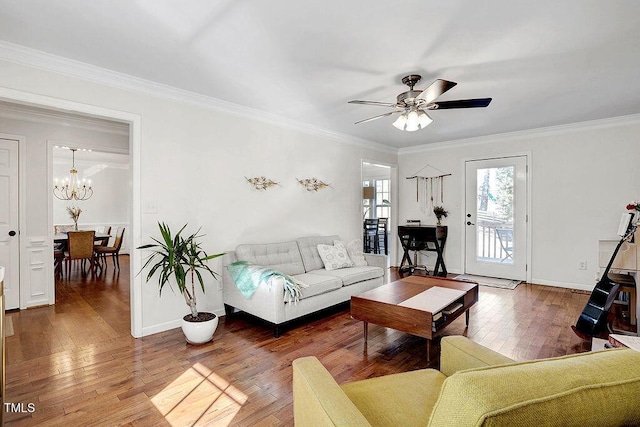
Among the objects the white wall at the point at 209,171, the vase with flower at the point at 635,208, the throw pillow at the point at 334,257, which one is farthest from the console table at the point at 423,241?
the vase with flower at the point at 635,208

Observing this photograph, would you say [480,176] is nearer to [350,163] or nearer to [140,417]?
[350,163]

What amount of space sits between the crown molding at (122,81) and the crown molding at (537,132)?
112 inches

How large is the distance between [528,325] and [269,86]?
3.59 meters

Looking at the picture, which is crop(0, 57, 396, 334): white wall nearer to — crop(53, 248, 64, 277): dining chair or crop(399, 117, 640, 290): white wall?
crop(53, 248, 64, 277): dining chair

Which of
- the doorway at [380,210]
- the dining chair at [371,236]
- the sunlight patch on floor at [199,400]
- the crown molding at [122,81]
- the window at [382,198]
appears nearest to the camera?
the sunlight patch on floor at [199,400]

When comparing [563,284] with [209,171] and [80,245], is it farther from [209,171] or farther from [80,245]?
[80,245]

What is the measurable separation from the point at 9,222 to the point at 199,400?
3.65 meters

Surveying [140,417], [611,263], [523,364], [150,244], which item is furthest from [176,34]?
[611,263]

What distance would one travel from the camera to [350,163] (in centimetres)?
552

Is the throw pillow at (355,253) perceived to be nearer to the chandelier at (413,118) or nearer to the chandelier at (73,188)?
the chandelier at (413,118)

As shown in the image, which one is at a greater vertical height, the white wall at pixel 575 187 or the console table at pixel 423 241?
the white wall at pixel 575 187

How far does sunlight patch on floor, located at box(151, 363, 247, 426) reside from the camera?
1.91 metres

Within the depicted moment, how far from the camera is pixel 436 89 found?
8.21 ft

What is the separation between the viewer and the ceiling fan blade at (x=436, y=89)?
238 centimetres
